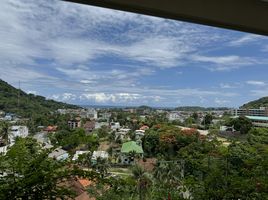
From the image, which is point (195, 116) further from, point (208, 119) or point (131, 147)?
point (131, 147)

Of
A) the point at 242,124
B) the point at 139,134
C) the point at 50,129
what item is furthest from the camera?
the point at 242,124

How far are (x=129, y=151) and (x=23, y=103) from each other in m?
0.68

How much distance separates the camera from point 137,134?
6.92 ft

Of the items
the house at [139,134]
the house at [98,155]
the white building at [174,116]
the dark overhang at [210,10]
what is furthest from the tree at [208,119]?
the house at [98,155]

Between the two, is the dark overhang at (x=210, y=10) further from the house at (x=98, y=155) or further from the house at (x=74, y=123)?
the house at (x=98, y=155)

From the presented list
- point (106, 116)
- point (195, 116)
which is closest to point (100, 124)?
point (106, 116)

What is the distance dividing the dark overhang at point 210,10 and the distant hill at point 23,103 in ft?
1.93

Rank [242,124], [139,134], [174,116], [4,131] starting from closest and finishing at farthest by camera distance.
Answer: [4,131], [139,134], [174,116], [242,124]

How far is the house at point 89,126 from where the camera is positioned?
1.97m

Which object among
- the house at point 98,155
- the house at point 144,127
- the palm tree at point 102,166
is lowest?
the palm tree at point 102,166

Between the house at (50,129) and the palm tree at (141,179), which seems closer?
the house at (50,129)

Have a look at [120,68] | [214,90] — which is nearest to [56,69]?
[120,68]

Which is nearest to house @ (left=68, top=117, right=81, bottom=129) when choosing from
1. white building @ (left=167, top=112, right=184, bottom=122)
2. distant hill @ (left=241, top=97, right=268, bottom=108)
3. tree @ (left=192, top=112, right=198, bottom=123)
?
white building @ (left=167, top=112, right=184, bottom=122)

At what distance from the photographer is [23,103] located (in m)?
1.91
